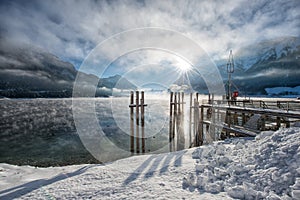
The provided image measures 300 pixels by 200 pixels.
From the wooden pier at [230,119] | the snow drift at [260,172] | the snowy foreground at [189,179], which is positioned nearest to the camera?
the snow drift at [260,172]

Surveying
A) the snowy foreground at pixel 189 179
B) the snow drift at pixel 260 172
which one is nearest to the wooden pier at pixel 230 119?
the snowy foreground at pixel 189 179

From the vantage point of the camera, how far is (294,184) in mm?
3666

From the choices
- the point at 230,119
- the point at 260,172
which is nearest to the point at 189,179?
the point at 260,172

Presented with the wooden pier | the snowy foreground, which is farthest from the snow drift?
the wooden pier

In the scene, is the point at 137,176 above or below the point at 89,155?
above

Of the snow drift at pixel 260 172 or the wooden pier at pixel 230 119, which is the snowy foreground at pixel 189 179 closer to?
the snow drift at pixel 260 172

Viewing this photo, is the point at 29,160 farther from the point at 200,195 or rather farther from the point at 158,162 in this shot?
the point at 200,195

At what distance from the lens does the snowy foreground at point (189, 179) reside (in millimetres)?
4129

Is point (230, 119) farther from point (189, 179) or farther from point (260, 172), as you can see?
point (189, 179)

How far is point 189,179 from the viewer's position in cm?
506

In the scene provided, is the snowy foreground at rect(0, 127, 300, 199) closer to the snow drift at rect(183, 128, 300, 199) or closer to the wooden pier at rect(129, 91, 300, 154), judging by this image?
the snow drift at rect(183, 128, 300, 199)

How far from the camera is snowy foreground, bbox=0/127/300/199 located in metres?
4.13

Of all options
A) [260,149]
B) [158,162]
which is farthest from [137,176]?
[260,149]

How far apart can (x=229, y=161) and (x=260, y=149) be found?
3.77 ft
